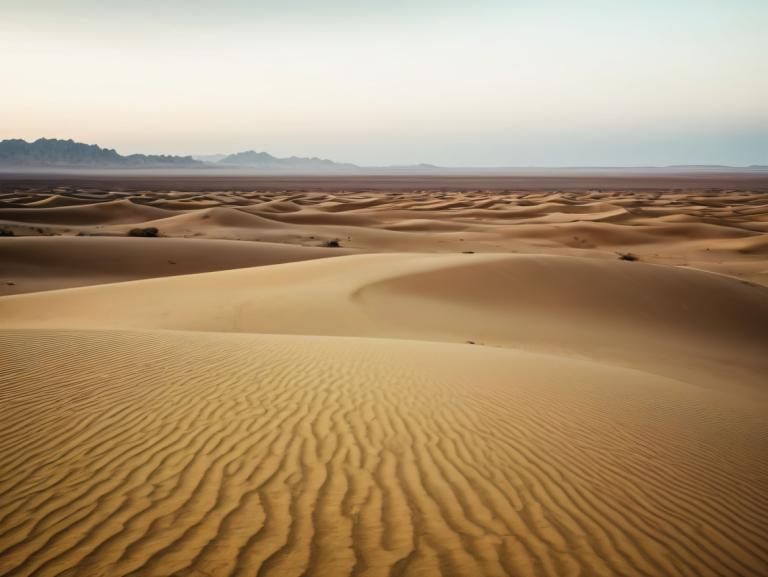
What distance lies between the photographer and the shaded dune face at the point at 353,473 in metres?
2.72

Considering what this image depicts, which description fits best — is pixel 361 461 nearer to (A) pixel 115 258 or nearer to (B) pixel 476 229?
(A) pixel 115 258

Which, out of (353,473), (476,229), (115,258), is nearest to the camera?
(353,473)

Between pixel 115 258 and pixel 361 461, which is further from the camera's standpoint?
pixel 115 258

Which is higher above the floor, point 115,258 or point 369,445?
point 369,445

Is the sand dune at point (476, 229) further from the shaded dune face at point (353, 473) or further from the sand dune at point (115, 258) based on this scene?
the shaded dune face at point (353, 473)

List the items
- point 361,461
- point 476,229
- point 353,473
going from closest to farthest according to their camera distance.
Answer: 1. point 353,473
2. point 361,461
3. point 476,229

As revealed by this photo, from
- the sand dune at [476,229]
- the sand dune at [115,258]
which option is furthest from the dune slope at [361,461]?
A: the sand dune at [476,229]

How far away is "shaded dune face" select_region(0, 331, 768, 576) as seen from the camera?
2.72 meters

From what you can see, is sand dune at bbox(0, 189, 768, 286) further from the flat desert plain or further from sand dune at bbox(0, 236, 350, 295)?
the flat desert plain

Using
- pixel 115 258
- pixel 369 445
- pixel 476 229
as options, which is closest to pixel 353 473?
pixel 369 445

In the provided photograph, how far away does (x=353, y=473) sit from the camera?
3537 millimetres

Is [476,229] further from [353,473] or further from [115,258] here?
[353,473]

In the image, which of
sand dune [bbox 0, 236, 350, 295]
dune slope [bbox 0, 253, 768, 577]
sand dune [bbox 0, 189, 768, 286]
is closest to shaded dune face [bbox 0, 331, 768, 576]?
dune slope [bbox 0, 253, 768, 577]

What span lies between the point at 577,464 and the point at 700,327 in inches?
440
